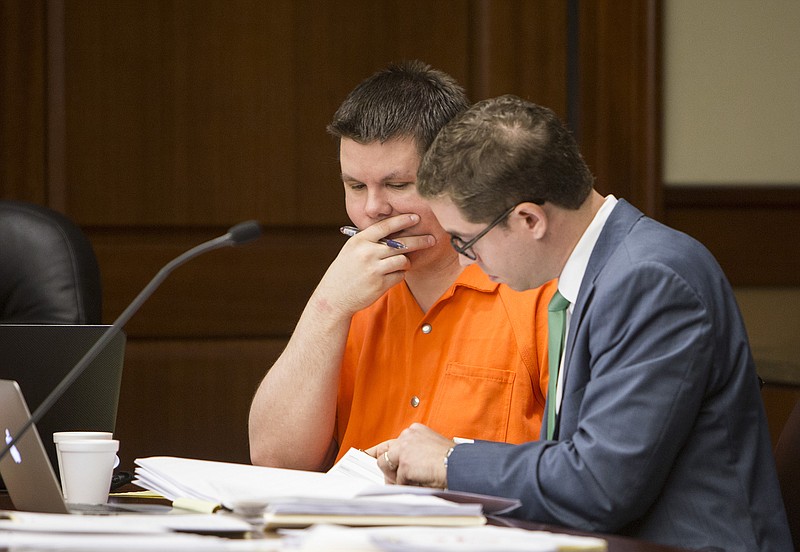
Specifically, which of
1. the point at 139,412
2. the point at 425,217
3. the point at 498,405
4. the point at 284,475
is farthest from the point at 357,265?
the point at 139,412

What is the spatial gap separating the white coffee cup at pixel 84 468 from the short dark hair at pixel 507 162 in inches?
20.9

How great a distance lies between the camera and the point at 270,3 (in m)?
2.87

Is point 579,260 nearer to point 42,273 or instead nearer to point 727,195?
point 42,273

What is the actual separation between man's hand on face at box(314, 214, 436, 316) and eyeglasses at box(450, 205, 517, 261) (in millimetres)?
304

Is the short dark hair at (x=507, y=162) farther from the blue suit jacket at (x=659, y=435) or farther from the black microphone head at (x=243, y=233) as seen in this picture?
the black microphone head at (x=243, y=233)

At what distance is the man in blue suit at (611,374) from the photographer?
122cm

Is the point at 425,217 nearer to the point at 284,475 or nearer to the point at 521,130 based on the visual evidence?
the point at 521,130

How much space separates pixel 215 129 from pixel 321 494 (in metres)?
1.79

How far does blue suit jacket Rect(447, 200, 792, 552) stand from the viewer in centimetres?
121

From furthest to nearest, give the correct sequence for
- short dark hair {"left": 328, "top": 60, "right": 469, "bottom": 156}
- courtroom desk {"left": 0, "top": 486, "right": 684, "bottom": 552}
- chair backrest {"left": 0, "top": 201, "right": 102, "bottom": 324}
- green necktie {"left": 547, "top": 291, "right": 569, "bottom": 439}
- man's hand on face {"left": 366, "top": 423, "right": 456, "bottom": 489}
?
1. chair backrest {"left": 0, "top": 201, "right": 102, "bottom": 324}
2. short dark hair {"left": 328, "top": 60, "right": 469, "bottom": 156}
3. green necktie {"left": 547, "top": 291, "right": 569, "bottom": 439}
4. man's hand on face {"left": 366, "top": 423, "right": 456, "bottom": 489}
5. courtroom desk {"left": 0, "top": 486, "right": 684, "bottom": 552}

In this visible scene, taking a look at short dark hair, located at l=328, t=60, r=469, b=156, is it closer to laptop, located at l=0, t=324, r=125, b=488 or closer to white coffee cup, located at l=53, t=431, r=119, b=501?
laptop, located at l=0, t=324, r=125, b=488

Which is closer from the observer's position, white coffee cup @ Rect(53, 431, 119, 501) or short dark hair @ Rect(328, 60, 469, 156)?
white coffee cup @ Rect(53, 431, 119, 501)

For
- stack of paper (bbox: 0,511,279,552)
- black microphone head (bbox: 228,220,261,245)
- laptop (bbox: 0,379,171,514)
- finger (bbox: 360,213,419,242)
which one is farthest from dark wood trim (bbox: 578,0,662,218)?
stack of paper (bbox: 0,511,279,552)

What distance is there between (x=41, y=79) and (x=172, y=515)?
1.88 meters
